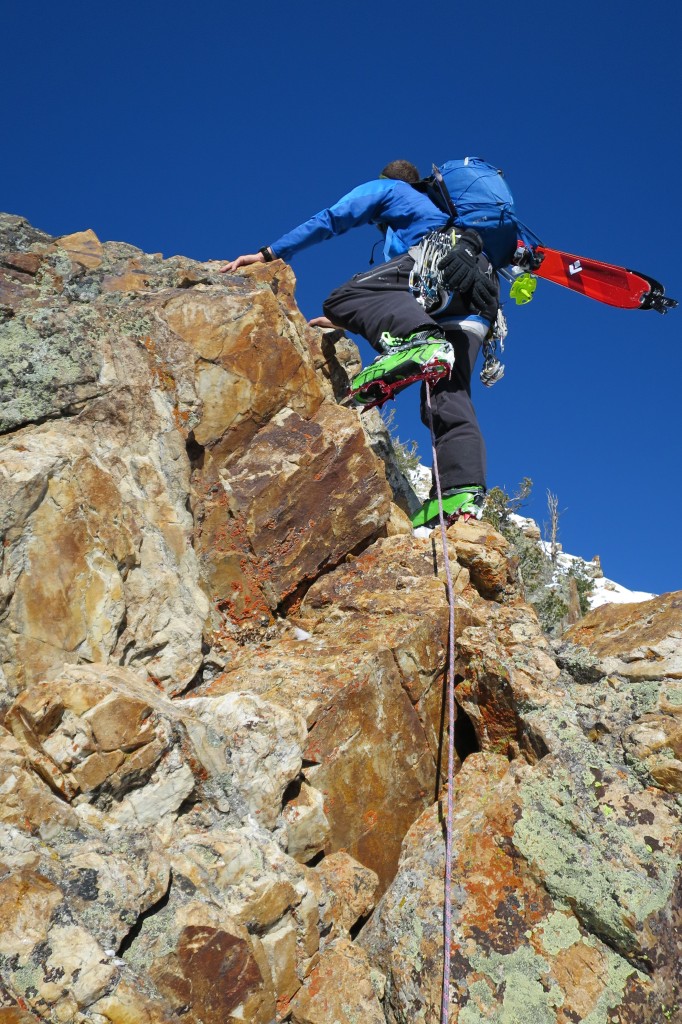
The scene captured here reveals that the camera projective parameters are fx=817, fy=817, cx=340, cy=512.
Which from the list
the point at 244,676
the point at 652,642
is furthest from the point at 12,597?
the point at 652,642

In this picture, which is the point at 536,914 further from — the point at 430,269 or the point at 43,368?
the point at 430,269

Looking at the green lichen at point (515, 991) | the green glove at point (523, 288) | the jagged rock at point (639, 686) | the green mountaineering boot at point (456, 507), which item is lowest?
the green lichen at point (515, 991)

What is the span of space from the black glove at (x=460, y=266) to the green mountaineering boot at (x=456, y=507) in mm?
2002

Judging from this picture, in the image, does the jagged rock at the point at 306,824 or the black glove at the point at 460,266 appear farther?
the black glove at the point at 460,266

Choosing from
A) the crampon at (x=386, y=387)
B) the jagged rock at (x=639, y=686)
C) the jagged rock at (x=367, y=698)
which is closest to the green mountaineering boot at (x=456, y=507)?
the crampon at (x=386, y=387)

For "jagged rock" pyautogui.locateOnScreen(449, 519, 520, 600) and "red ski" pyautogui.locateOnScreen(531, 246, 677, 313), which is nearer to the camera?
"jagged rock" pyautogui.locateOnScreen(449, 519, 520, 600)

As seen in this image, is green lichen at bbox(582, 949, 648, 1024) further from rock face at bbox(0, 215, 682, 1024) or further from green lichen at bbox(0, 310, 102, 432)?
green lichen at bbox(0, 310, 102, 432)

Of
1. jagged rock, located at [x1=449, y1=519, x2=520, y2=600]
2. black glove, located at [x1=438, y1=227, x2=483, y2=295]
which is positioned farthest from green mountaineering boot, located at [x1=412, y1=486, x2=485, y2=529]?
black glove, located at [x1=438, y1=227, x2=483, y2=295]

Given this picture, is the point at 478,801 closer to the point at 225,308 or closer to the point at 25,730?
the point at 25,730

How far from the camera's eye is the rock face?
3766 mm

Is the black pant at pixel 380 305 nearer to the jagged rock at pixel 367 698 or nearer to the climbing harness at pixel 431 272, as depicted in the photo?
the climbing harness at pixel 431 272

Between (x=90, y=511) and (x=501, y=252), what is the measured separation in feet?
18.0

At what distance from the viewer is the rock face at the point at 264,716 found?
3766 mm

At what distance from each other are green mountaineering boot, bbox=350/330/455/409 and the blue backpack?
1.41 meters
